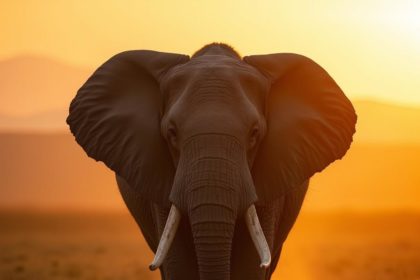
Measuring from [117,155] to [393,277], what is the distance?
13.4 meters

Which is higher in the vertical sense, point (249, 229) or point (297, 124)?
point (297, 124)

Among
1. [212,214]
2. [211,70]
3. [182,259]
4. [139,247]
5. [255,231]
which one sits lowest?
[139,247]

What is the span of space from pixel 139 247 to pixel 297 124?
20.6 meters

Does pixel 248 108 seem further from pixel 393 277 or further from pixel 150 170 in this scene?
pixel 393 277

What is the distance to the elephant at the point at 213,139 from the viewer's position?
8914mm

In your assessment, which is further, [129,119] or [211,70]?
[129,119]

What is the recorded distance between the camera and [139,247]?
30328mm

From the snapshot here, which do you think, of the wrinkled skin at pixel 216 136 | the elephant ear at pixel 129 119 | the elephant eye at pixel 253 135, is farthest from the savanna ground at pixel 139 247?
the elephant eye at pixel 253 135

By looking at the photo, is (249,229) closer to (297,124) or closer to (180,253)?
(180,253)

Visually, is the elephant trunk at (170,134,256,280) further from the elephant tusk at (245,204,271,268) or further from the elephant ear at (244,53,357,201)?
the elephant ear at (244,53,357,201)

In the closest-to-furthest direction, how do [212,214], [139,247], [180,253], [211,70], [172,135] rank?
[212,214], [172,135], [211,70], [180,253], [139,247]

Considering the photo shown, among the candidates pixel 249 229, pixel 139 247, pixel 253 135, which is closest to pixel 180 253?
pixel 249 229

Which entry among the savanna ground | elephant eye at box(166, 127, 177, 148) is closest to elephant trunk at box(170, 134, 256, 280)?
elephant eye at box(166, 127, 177, 148)

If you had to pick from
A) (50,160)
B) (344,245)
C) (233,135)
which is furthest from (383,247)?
(50,160)
